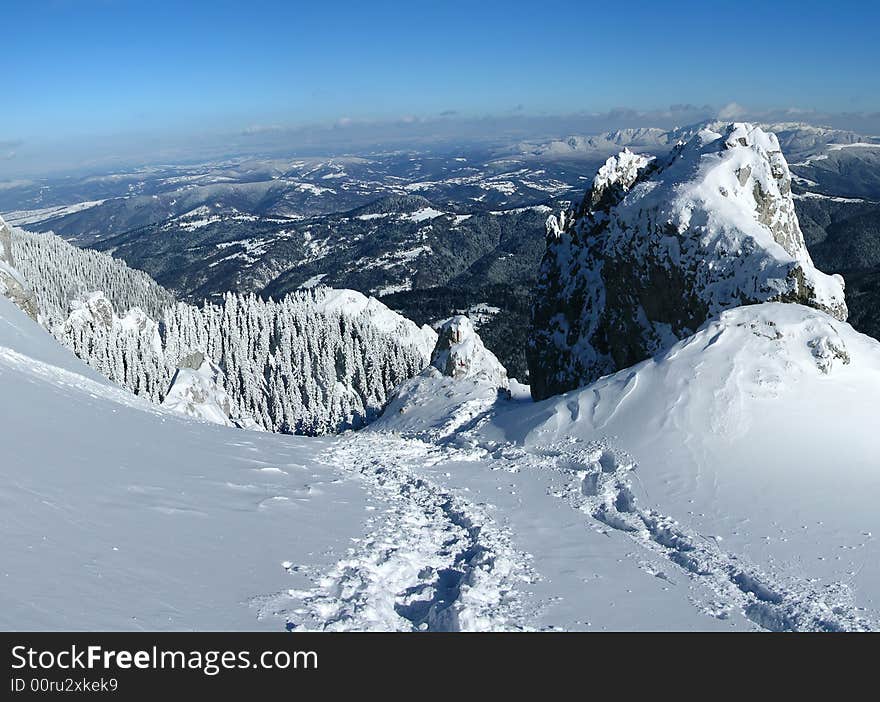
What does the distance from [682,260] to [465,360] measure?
2379 cm

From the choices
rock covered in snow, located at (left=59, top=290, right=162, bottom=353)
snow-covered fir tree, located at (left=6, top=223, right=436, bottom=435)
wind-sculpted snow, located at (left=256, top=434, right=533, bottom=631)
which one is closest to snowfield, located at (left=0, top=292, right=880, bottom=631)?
wind-sculpted snow, located at (left=256, top=434, right=533, bottom=631)

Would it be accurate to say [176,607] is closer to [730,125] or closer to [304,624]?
[304,624]

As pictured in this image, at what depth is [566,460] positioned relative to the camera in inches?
874

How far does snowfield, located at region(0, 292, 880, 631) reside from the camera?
9.77 m

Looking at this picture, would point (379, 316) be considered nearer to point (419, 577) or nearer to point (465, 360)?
point (465, 360)

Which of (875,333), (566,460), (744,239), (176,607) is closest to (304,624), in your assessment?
(176,607)

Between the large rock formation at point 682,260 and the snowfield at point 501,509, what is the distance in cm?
688

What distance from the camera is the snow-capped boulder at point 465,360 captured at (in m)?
53.5

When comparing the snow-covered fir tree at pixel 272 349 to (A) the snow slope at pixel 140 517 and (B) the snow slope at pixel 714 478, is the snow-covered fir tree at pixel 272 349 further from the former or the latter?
(A) the snow slope at pixel 140 517

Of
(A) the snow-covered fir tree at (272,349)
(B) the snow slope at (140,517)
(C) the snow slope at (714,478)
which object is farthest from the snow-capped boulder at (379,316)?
(B) the snow slope at (140,517)

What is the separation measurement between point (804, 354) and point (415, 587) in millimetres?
19374

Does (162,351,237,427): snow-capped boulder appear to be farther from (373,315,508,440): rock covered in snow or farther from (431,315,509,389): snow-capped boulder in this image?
(431,315,509,389): snow-capped boulder

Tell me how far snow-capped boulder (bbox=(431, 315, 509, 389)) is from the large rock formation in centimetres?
729

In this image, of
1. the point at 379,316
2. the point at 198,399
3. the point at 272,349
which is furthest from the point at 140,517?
the point at 379,316
